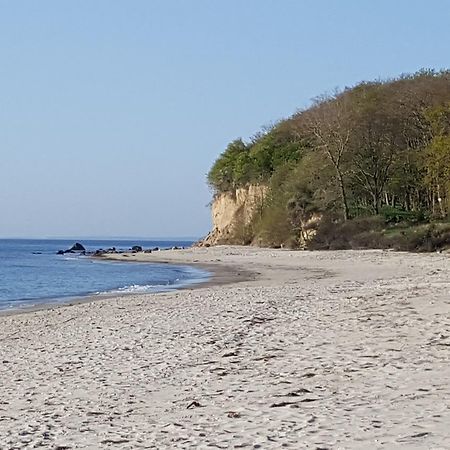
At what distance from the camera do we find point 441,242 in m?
41.5

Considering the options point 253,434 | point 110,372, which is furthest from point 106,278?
point 253,434

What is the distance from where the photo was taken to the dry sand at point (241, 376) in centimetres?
675

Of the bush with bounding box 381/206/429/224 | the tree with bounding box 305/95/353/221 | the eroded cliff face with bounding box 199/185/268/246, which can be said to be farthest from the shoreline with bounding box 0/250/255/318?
the eroded cliff face with bounding box 199/185/268/246

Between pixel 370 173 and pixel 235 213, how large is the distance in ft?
74.2

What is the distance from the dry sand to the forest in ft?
93.1

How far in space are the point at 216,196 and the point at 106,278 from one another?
4358 centimetres

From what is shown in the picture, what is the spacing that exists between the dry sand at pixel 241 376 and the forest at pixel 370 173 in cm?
2838

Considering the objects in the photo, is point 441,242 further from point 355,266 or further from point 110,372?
point 110,372

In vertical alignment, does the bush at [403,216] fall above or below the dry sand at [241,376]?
above

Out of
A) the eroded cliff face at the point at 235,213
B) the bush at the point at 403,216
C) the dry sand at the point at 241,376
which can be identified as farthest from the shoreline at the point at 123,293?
the eroded cliff face at the point at 235,213

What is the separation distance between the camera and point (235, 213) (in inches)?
2980

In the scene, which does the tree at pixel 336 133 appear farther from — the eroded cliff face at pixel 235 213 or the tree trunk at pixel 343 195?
the eroded cliff face at pixel 235 213

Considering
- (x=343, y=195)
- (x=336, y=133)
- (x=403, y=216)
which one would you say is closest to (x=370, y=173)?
(x=343, y=195)

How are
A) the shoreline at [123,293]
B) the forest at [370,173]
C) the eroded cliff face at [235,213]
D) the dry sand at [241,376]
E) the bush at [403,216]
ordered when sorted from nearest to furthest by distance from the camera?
1. the dry sand at [241,376]
2. the shoreline at [123,293]
3. the forest at [370,173]
4. the bush at [403,216]
5. the eroded cliff face at [235,213]
